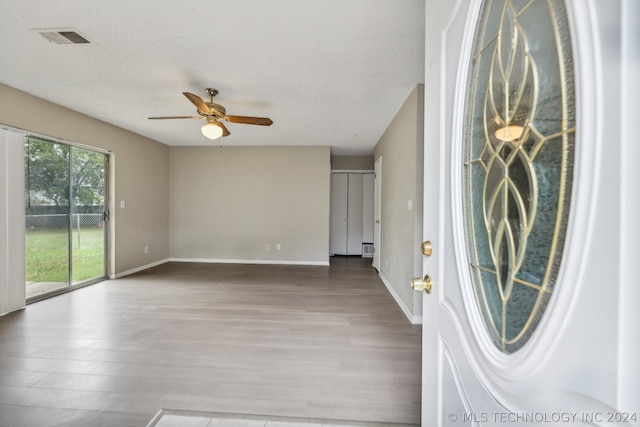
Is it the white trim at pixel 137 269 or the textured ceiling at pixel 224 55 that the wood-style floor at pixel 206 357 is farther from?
the textured ceiling at pixel 224 55

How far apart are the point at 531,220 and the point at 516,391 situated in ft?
1.05

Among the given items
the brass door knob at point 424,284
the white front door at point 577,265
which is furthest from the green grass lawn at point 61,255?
the white front door at point 577,265

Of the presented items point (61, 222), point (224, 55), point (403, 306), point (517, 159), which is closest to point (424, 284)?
point (517, 159)

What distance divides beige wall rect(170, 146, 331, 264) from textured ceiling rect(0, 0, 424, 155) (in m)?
1.95

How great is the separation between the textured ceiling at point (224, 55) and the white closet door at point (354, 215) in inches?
114

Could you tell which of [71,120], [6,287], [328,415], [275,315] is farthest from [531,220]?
[71,120]

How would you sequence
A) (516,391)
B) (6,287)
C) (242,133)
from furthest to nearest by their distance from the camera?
(242,133) < (6,287) < (516,391)

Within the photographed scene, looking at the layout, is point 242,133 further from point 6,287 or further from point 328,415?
point 328,415

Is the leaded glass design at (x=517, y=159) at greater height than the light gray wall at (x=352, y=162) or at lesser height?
lesser

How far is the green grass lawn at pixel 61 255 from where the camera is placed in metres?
3.36

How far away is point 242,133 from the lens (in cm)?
473

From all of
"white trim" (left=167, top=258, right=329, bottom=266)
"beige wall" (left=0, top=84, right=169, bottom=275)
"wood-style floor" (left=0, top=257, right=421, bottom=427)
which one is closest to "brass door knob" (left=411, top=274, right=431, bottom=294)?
"wood-style floor" (left=0, top=257, right=421, bottom=427)

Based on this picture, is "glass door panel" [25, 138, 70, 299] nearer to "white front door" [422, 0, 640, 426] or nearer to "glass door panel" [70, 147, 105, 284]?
"glass door panel" [70, 147, 105, 284]

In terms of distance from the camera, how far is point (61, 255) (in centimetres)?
373
